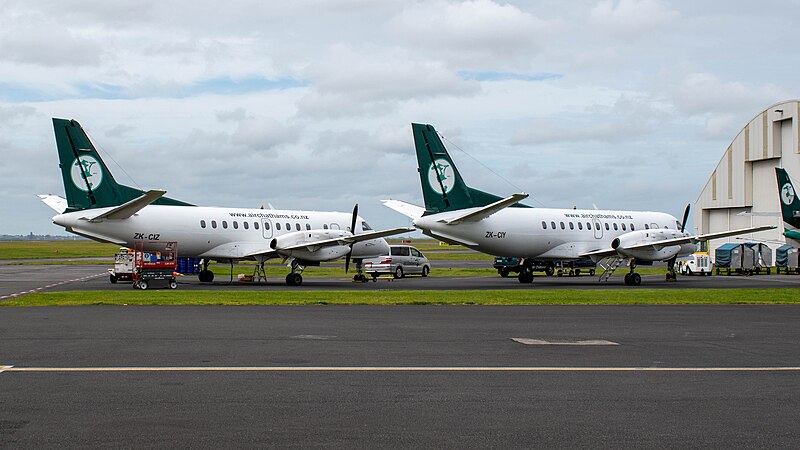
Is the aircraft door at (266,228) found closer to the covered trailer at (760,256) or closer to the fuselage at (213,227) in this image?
the fuselage at (213,227)

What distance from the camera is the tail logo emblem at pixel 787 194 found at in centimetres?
4319

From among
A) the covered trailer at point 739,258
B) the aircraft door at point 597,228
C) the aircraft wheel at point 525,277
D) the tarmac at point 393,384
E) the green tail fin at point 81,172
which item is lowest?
the tarmac at point 393,384

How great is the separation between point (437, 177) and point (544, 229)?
7.13 metres

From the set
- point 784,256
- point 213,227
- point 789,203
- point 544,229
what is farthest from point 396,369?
point 784,256

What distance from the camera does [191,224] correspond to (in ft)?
127

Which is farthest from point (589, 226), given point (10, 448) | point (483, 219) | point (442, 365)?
point (10, 448)

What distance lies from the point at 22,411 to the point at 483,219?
32708mm

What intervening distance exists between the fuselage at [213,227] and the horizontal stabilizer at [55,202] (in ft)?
20.6

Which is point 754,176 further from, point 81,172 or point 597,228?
point 81,172

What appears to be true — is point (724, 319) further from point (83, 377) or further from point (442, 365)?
point (83, 377)

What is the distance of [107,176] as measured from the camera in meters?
36.2

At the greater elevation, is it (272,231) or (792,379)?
(272,231)

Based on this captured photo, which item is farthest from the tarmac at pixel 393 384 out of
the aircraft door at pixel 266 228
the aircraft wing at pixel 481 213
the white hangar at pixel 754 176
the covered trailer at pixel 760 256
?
the white hangar at pixel 754 176

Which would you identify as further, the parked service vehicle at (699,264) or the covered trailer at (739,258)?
the covered trailer at (739,258)
